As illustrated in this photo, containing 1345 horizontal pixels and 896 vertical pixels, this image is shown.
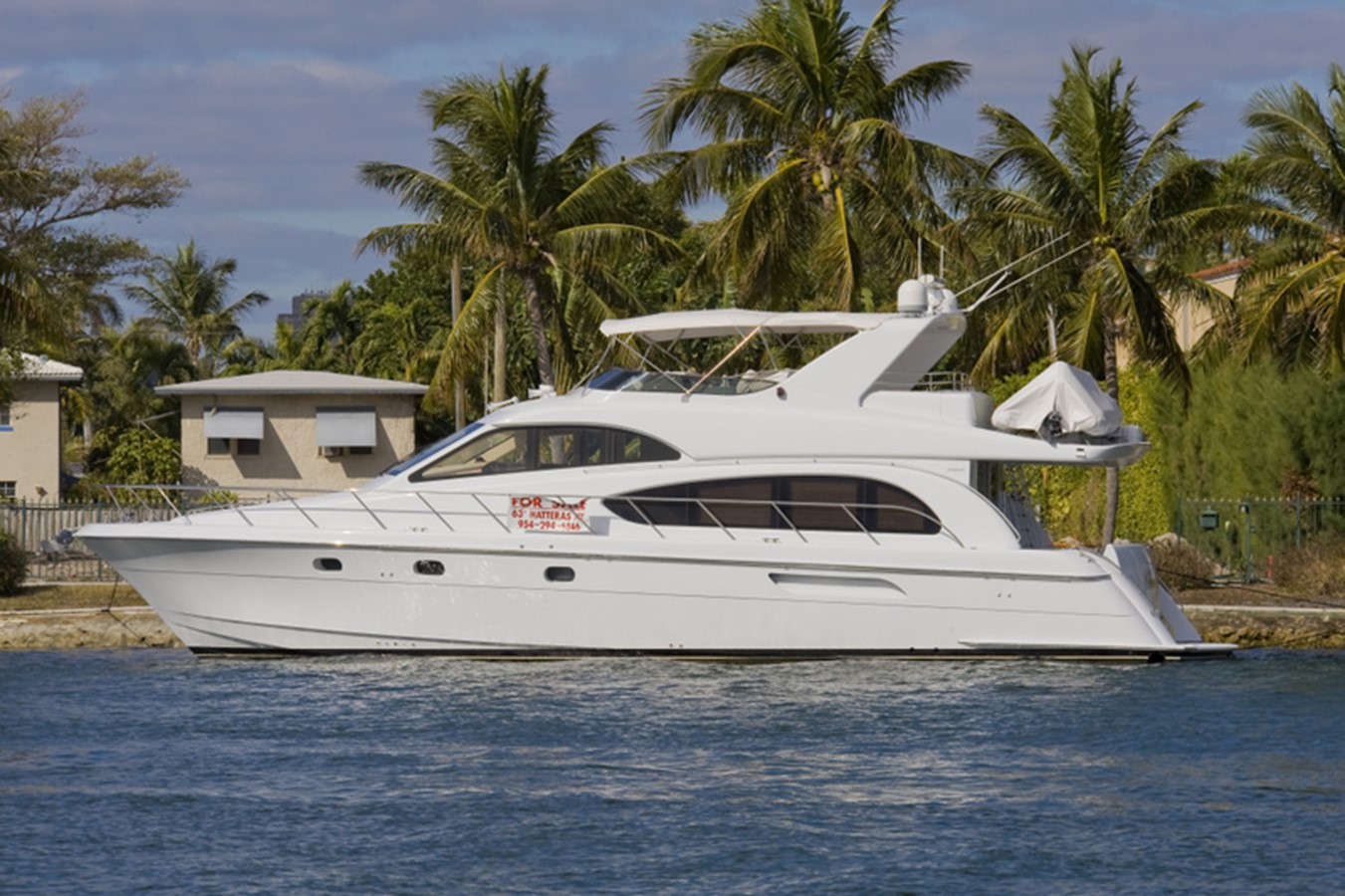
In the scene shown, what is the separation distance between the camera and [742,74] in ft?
91.0

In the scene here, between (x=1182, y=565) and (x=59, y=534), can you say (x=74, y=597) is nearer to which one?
(x=59, y=534)

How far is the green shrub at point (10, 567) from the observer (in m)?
23.8

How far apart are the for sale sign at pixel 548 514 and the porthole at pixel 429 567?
84cm

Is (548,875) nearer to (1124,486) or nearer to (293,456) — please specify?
(1124,486)

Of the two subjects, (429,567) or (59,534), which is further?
(59,534)

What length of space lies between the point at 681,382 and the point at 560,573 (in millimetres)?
2394

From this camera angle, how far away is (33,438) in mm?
36750

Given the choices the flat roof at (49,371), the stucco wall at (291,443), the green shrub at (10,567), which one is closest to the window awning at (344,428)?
the stucco wall at (291,443)

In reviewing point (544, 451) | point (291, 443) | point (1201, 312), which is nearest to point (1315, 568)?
point (544, 451)

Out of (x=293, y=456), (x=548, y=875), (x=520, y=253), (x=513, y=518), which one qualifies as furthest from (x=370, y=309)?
(x=548, y=875)

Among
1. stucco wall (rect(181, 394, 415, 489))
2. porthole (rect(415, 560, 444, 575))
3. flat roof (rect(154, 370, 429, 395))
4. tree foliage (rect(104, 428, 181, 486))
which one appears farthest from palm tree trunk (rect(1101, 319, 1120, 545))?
tree foliage (rect(104, 428, 181, 486))

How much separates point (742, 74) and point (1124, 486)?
9.35 m

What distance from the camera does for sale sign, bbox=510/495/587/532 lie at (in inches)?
746

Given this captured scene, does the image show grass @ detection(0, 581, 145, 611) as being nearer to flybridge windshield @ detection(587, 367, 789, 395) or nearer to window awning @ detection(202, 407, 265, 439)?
flybridge windshield @ detection(587, 367, 789, 395)
